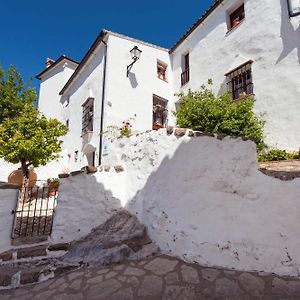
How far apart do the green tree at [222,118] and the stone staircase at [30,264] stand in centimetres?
608

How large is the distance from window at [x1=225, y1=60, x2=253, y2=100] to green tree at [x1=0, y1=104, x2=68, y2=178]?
8176 mm

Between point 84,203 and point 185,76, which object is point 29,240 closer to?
point 84,203

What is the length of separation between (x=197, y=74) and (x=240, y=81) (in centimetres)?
270

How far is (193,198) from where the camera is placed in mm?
4121

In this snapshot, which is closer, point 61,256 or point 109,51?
Result: point 61,256

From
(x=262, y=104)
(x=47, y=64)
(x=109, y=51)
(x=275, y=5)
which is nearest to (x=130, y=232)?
(x=262, y=104)

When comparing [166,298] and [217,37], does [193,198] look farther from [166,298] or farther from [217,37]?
[217,37]

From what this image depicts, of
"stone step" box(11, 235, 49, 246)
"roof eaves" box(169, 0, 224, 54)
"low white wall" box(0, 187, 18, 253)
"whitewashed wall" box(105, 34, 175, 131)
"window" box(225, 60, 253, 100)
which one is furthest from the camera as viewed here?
"roof eaves" box(169, 0, 224, 54)

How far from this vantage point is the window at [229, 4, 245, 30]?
36.2 ft

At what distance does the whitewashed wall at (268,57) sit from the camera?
339 inches

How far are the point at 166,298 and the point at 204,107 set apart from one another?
6.91 meters

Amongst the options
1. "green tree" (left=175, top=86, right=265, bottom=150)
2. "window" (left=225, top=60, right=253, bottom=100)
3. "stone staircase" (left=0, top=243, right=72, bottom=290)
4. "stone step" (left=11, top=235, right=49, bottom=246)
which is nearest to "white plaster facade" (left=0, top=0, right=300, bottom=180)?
"window" (left=225, top=60, right=253, bottom=100)

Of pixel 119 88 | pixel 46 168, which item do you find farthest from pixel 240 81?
pixel 46 168

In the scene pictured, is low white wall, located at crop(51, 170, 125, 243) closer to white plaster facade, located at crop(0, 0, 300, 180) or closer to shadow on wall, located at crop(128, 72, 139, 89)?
white plaster facade, located at crop(0, 0, 300, 180)
